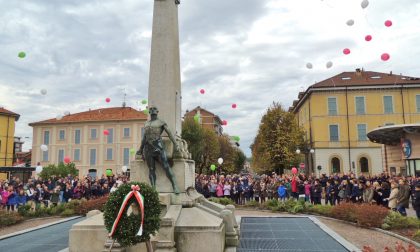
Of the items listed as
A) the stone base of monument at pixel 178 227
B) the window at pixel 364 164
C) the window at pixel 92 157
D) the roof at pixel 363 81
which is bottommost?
the stone base of monument at pixel 178 227

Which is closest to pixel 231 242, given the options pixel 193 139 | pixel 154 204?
pixel 154 204

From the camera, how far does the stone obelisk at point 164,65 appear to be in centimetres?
954

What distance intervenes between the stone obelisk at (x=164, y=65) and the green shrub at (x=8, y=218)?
8277 millimetres

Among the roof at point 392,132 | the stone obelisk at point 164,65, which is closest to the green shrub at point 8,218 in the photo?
the stone obelisk at point 164,65

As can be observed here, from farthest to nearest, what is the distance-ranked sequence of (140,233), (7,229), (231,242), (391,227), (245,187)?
(245,187), (7,229), (391,227), (231,242), (140,233)

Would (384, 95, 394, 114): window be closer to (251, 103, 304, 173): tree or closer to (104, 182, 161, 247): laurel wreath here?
(251, 103, 304, 173): tree

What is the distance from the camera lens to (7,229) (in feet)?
42.9

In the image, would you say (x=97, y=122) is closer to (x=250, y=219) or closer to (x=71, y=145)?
(x=71, y=145)

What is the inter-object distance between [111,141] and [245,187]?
1458 inches

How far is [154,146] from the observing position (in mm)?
8625

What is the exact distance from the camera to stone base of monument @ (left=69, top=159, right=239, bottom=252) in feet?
24.3

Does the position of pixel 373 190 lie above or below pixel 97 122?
below

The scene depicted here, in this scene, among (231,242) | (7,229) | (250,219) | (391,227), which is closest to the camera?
(231,242)

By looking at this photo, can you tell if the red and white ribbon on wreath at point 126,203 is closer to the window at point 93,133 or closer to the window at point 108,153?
the window at point 108,153
